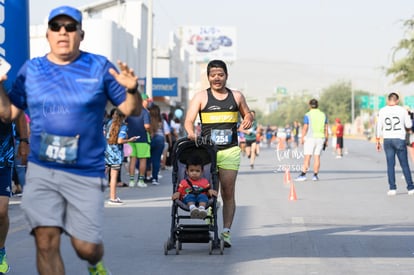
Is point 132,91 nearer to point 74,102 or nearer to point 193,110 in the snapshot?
point 74,102

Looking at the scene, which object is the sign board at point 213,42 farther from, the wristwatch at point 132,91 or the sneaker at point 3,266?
the wristwatch at point 132,91

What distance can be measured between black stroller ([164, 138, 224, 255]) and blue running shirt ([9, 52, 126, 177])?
3.83m

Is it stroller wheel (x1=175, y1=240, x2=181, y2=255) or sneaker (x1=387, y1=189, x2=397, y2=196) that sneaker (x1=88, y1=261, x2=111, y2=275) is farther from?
sneaker (x1=387, y1=189, x2=397, y2=196)

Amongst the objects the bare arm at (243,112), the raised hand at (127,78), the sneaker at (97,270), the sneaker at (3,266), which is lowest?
the sneaker at (3,266)

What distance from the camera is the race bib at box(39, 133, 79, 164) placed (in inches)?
263

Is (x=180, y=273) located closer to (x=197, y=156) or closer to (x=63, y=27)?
(x=197, y=156)

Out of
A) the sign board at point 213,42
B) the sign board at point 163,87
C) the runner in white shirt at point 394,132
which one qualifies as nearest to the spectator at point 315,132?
the runner in white shirt at point 394,132

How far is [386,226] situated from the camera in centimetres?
1341

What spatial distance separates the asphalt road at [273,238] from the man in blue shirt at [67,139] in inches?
104

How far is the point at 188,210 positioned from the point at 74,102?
4.15 m

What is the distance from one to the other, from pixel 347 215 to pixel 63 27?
9.08 metres

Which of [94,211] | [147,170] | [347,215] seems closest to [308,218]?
[347,215]

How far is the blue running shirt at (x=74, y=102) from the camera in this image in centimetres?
673

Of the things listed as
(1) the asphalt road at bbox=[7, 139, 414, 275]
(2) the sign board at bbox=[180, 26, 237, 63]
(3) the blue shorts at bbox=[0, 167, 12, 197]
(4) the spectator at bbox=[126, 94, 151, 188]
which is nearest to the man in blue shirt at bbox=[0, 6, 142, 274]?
(3) the blue shorts at bbox=[0, 167, 12, 197]
